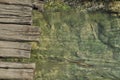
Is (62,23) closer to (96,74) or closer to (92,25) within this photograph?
(92,25)

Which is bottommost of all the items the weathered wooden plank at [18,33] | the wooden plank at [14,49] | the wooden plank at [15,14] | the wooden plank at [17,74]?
the wooden plank at [17,74]

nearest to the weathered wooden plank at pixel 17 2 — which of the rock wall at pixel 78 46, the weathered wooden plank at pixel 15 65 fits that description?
the rock wall at pixel 78 46

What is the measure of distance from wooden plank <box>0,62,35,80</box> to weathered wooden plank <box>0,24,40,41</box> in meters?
0.47

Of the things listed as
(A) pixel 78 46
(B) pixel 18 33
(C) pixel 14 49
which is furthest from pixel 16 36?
(A) pixel 78 46

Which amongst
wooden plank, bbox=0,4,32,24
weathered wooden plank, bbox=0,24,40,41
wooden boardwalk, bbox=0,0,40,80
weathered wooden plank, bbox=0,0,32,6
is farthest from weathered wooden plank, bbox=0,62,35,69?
weathered wooden plank, bbox=0,0,32,6

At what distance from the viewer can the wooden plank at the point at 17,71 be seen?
455 cm

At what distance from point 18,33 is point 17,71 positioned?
70 centimetres

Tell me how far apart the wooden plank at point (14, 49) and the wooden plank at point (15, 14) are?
438mm

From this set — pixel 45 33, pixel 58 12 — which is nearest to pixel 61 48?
pixel 45 33

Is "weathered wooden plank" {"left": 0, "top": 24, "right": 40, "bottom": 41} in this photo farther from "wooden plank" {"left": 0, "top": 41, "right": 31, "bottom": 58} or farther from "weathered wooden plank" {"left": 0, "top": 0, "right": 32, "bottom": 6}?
"weathered wooden plank" {"left": 0, "top": 0, "right": 32, "bottom": 6}

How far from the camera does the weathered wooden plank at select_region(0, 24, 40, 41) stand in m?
4.98

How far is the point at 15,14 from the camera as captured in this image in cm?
532

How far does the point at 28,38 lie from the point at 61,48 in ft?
1.71

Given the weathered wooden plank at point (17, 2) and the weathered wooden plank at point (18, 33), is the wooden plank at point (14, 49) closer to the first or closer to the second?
the weathered wooden plank at point (18, 33)
